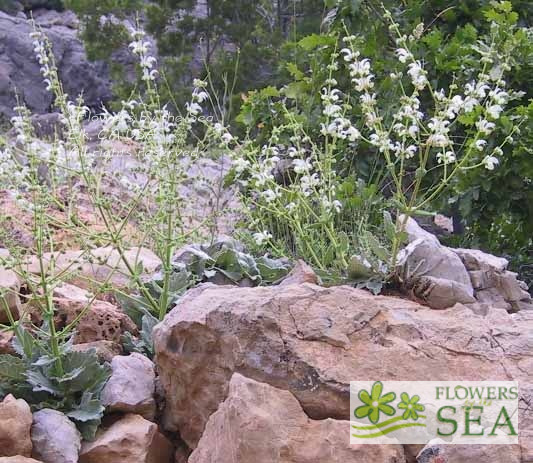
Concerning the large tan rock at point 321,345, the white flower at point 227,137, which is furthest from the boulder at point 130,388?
the white flower at point 227,137

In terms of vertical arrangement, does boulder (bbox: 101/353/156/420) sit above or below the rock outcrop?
above

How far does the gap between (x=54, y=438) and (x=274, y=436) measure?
814 mm

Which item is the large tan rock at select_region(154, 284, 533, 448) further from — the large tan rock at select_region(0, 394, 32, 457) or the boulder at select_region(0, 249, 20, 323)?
the boulder at select_region(0, 249, 20, 323)

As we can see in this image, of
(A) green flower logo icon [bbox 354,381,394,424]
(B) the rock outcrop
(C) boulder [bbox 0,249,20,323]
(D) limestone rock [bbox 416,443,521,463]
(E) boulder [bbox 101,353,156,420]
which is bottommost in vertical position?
(B) the rock outcrop

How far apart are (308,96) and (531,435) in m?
3.45

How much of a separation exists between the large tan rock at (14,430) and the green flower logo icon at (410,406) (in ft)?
3.56

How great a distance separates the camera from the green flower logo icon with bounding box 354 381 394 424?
6.59 feet

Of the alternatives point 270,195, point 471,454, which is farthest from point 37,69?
point 471,454

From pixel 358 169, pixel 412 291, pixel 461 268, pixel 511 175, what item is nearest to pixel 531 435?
pixel 412 291

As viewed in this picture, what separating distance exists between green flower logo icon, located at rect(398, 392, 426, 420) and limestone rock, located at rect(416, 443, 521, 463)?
118mm

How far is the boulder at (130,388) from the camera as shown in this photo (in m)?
2.53

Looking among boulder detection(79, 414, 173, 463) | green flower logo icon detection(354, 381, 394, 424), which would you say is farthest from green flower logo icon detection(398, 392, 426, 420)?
boulder detection(79, 414, 173, 463)

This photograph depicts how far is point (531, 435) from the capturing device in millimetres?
1938

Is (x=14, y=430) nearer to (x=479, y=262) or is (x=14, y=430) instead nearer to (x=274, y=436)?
(x=274, y=436)
